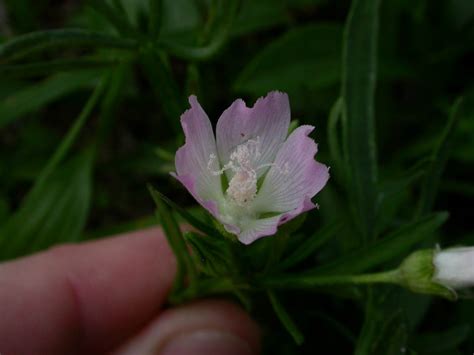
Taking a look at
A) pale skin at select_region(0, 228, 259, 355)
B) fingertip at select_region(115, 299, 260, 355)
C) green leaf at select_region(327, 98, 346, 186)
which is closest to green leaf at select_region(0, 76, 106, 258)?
pale skin at select_region(0, 228, 259, 355)

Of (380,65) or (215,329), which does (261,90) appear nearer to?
(380,65)

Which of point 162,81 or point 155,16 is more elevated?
point 155,16

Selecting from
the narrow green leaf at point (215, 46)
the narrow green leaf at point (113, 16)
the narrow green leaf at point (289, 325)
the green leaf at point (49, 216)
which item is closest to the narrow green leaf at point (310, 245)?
the narrow green leaf at point (289, 325)

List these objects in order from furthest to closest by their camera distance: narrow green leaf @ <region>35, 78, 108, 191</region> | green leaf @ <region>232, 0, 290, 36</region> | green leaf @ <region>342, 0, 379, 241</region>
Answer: green leaf @ <region>232, 0, 290, 36</region>, narrow green leaf @ <region>35, 78, 108, 191</region>, green leaf @ <region>342, 0, 379, 241</region>

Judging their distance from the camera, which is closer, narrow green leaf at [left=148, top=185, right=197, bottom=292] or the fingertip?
narrow green leaf at [left=148, top=185, right=197, bottom=292]

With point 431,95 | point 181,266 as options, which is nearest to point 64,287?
point 181,266

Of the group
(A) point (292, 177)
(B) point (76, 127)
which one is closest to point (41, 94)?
(B) point (76, 127)

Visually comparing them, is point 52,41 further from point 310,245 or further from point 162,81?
point 310,245

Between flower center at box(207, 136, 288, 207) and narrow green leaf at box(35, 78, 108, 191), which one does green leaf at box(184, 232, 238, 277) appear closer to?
flower center at box(207, 136, 288, 207)
